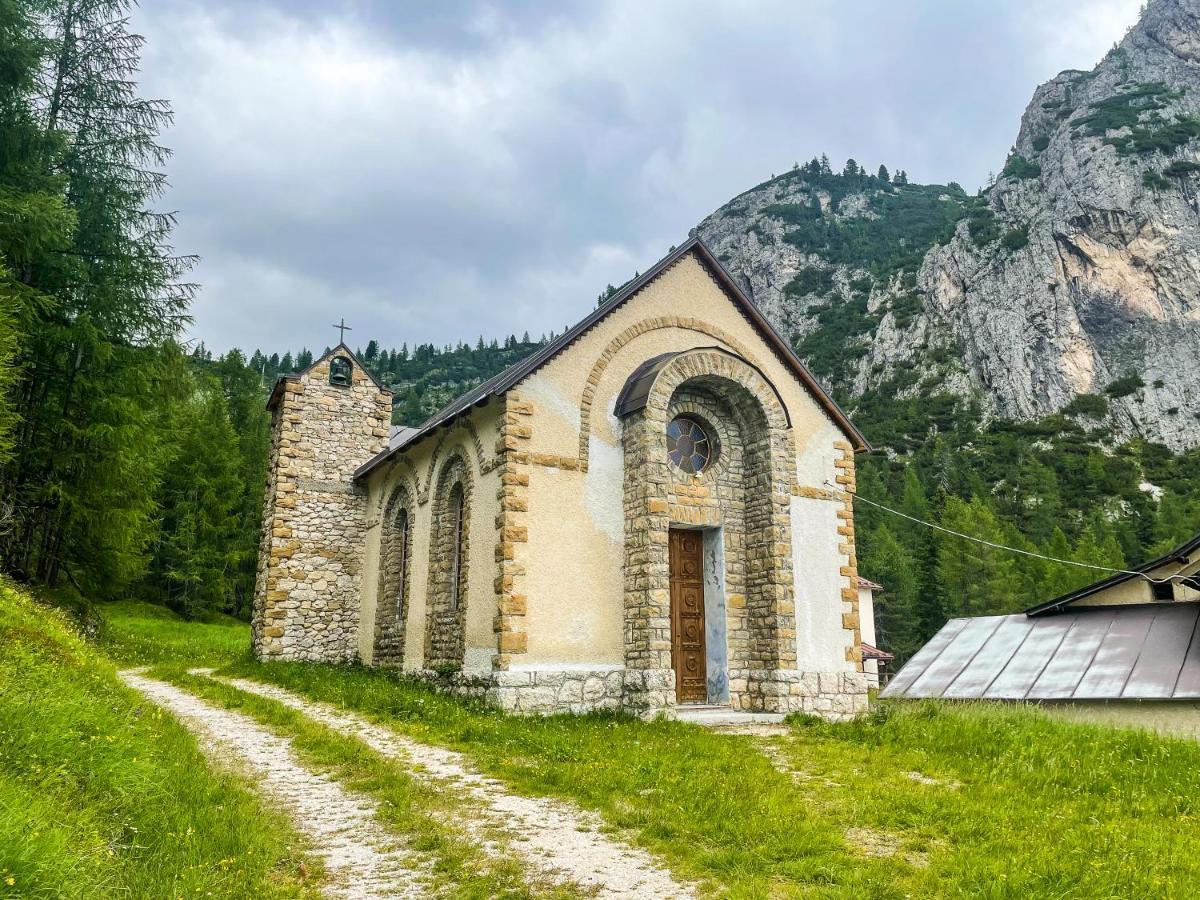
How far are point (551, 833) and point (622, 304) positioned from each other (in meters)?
9.64

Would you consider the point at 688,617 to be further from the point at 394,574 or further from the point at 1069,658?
the point at 394,574

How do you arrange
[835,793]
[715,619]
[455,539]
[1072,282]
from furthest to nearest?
1. [1072,282]
2. [455,539]
3. [715,619]
4. [835,793]

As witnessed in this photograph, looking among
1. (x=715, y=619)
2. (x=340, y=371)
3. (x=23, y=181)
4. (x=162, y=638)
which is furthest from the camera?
(x=162, y=638)

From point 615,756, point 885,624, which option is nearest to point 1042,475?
point 885,624

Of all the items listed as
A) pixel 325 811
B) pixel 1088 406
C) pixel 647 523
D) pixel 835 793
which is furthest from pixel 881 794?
pixel 1088 406

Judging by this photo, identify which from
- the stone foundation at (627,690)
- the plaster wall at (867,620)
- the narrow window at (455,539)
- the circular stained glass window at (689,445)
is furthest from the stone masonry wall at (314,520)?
the plaster wall at (867,620)

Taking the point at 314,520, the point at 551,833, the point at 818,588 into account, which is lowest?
the point at 551,833

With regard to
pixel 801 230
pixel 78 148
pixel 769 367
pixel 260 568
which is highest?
pixel 801 230

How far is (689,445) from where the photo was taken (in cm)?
1422

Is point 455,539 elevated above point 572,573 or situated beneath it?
elevated above

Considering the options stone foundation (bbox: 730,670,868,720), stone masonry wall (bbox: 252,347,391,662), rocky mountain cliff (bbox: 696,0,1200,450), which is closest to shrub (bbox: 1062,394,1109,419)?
rocky mountain cliff (bbox: 696,0,1200,450)

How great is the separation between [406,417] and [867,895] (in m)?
97.6

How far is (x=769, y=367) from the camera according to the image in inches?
598

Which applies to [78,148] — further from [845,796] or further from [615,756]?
[845,796]
